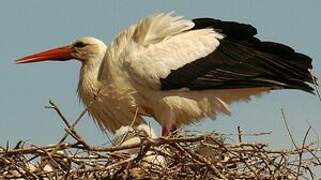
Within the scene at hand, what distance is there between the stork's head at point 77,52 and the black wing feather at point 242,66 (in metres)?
1.11

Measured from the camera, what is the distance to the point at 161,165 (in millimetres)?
8633

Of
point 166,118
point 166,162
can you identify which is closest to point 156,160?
point 166,162

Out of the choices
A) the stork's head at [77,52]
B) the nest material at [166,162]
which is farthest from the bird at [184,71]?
the nest material at [166,162]

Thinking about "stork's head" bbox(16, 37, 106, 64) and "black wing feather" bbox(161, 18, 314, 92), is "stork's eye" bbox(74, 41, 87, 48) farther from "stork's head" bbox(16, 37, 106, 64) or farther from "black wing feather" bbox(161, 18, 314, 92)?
"black wing feather" bbox(161, 18, 314, 92)

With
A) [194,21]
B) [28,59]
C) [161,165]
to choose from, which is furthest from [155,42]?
[161,165]

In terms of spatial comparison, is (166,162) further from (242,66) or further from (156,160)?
(242,66)

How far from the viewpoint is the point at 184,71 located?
11.4 m

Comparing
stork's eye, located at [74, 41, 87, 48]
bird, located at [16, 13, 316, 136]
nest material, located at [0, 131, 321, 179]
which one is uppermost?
stork's eye, located at [74, 41, 87, 48]

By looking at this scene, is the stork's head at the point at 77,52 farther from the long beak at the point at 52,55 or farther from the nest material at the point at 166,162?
the nest material at the point at 166,162

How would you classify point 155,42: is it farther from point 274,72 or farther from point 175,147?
point 175,147

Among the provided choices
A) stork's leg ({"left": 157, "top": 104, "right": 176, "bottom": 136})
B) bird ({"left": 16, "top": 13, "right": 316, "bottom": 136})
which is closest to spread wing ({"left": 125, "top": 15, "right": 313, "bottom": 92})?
bird ({"left": 16, "top": 13, "right": 316, "bottom": 136})

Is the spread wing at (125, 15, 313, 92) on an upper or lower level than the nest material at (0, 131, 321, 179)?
upper

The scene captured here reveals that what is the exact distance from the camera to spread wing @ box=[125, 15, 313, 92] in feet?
36.7

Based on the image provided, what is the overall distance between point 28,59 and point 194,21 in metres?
1.65
